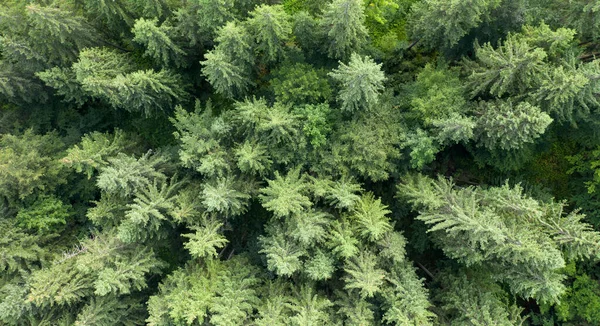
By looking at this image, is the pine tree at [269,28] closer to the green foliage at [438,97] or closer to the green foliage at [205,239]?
the green foliage at [438,97]

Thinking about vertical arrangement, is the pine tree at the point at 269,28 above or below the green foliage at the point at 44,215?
above

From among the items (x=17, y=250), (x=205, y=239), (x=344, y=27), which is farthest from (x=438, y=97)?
(x=17, y=250)

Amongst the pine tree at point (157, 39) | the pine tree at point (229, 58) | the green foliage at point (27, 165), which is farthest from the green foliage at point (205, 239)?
the green foliage at point (27, 165)

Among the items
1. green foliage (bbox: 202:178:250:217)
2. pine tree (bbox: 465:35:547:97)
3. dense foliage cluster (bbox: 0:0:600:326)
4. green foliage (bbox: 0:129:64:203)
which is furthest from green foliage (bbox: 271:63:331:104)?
green foliage (bbox: 0:129:64:203)

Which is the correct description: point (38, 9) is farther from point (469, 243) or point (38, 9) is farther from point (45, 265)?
point (469, 243)

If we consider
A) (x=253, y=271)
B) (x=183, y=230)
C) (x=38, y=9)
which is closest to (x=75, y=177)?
(x=183, y=230)

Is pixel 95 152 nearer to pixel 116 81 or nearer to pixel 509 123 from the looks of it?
pixel 116 81

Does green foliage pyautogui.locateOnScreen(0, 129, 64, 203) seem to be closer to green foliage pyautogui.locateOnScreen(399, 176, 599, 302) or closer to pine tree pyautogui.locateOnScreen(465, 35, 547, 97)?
green foliage pyautogui.locateOnScreen(399, 176, 599, 302)

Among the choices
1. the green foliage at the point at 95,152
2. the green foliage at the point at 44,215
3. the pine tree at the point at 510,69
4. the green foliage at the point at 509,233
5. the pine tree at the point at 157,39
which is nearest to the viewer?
the green foliage at the point at 509,233
